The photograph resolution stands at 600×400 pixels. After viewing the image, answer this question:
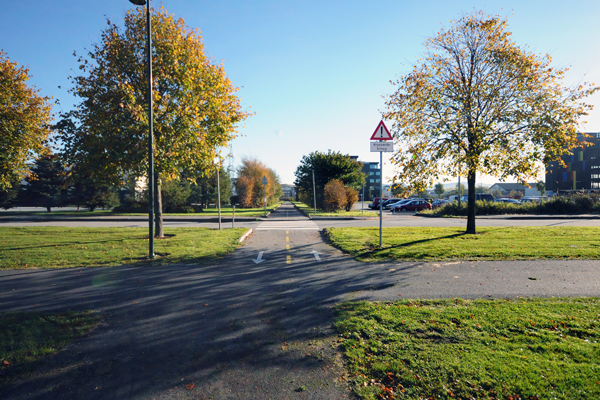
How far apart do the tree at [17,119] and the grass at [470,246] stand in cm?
1513

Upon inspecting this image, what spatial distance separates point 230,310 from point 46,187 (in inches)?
1530

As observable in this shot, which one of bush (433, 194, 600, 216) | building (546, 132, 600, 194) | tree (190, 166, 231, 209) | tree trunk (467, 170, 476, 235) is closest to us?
tree trunk (467, 170, 476, 235)

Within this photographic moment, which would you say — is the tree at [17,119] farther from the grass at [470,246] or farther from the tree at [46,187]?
the tree at [46,187]

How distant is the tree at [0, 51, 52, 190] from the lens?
15.1 meters

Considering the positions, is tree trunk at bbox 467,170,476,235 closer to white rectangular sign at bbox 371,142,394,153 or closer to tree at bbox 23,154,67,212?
white rectangular sign at bbox 371,142,394,153

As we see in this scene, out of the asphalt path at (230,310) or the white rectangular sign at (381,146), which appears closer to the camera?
the asphalt path at (230,310)

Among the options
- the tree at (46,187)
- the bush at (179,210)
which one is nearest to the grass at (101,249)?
the bush at (179,210)

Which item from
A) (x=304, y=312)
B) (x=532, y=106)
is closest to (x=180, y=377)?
(x=304, y=312)

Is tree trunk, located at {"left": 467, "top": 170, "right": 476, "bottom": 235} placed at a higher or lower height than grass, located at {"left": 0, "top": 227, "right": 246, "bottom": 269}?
higher

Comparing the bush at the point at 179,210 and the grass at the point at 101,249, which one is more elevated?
the bush at the point at 179,210

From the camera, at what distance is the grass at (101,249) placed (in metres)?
9.06

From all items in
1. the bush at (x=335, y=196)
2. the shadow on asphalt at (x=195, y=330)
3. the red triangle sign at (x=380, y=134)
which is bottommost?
the shadow on asphalt at (x=195, y=330)

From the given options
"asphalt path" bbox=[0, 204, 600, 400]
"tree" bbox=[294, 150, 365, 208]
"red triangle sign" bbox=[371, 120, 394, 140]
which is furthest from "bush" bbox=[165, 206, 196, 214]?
"red triangle sign" bbox=[371, 120, 394, 140]

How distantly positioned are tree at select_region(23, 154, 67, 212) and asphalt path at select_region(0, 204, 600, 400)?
3297cm
